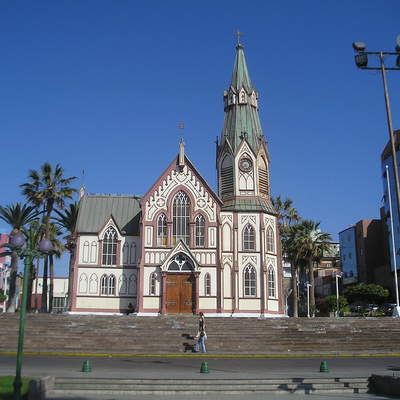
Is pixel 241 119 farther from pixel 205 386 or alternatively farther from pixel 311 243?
pixel 205 386

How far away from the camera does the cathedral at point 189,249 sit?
4578 centimetres

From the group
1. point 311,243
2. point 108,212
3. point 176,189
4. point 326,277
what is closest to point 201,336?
point 176,189

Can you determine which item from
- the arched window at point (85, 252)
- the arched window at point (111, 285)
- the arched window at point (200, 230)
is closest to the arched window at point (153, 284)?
the arched window at point (111, 285)

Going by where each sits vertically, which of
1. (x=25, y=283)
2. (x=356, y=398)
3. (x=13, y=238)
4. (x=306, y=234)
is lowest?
(x=356, y=398)

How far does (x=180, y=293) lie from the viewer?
4572 centimetres

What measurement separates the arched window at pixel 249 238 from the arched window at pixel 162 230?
726 centimetres

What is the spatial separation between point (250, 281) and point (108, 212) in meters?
15.8

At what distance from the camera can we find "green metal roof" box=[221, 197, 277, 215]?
159 ft

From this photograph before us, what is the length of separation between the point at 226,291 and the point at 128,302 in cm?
908

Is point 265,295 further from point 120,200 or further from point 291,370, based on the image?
point 291,370

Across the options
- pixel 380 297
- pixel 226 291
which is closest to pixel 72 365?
pixel 226 291

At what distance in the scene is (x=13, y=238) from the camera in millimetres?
16203

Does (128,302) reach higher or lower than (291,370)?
higher

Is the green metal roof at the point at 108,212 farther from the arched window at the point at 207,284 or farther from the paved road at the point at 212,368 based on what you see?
the paved road at the point at 212,368
